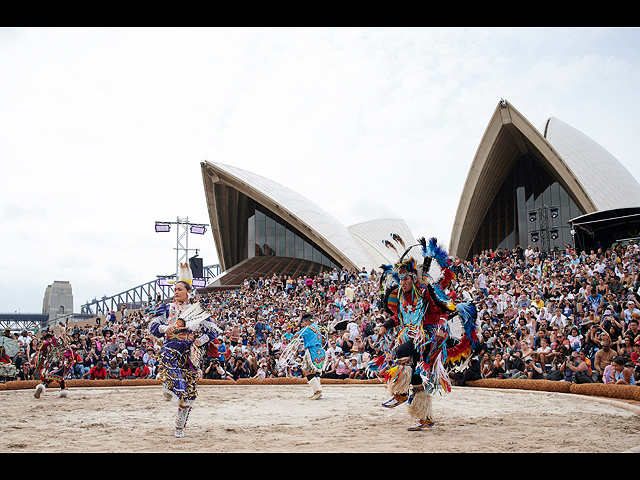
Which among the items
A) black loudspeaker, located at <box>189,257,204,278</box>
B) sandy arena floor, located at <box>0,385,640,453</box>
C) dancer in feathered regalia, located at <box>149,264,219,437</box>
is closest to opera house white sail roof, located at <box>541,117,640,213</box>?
sandy arena floor, located at <box>0,385,640,453</box>

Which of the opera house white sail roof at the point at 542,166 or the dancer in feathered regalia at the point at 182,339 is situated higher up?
the opera house white sail roof at the point at 542,166

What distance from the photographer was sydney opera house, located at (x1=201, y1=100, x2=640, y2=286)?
102 ft

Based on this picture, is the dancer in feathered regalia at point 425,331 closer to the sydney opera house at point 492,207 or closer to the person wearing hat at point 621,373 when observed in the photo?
the person wearing hat at point 621,373

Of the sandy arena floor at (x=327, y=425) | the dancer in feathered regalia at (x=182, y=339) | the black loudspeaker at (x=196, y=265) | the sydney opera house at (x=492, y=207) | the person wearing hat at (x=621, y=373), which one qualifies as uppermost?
the sydney opera house at (x=492, y=207)

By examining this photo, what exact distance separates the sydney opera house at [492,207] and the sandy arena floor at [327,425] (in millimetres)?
17128

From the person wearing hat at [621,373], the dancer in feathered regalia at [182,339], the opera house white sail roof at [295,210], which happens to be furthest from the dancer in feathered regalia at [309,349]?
the opera house white sail roof at [295,210]

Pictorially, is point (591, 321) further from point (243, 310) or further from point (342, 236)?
point (342, 236)

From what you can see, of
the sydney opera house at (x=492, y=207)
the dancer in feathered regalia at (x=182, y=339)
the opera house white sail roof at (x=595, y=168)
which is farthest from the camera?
the opera house white sail roof at (x=595, y=168)

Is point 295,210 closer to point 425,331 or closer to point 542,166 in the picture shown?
point 542,166

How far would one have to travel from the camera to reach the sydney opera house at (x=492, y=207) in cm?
3102

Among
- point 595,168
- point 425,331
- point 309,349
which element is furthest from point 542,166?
point 425,331

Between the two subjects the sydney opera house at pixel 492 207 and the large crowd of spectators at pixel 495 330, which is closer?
the large crowd of spectators at pixel 495 330

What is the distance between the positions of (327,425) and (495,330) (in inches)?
346
